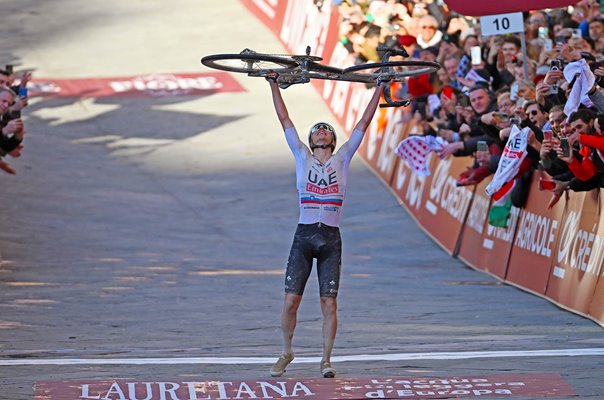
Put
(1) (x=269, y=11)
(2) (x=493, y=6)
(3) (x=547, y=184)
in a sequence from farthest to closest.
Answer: (1) (x=269, y=11) < (2) (x=493, y=6) < (3) (x=547, y=184)

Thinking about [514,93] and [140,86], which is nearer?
[514,93]

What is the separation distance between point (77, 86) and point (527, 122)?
18107 mm

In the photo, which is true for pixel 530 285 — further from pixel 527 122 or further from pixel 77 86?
pixel 77 86

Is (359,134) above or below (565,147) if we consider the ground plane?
above

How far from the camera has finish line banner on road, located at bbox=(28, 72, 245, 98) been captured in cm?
3225

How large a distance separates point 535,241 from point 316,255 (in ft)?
18.6

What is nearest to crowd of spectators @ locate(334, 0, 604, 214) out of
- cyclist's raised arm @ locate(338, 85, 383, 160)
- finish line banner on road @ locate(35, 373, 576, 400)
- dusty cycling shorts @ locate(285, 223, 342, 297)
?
cyclist's raised arm @ locate(338, 85, 383, 160)

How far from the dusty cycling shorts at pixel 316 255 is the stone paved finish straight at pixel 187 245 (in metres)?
0.76

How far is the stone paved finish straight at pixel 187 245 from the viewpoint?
13.3 metres

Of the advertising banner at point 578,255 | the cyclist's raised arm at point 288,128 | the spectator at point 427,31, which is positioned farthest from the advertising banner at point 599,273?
the spectator at point 427,31

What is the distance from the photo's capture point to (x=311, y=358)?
42.9ft

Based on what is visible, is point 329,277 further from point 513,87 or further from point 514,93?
point 513,87

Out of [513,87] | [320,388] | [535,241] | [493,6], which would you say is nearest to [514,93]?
[513,87]

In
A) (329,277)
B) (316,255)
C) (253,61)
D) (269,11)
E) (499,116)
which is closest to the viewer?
(253,61)
